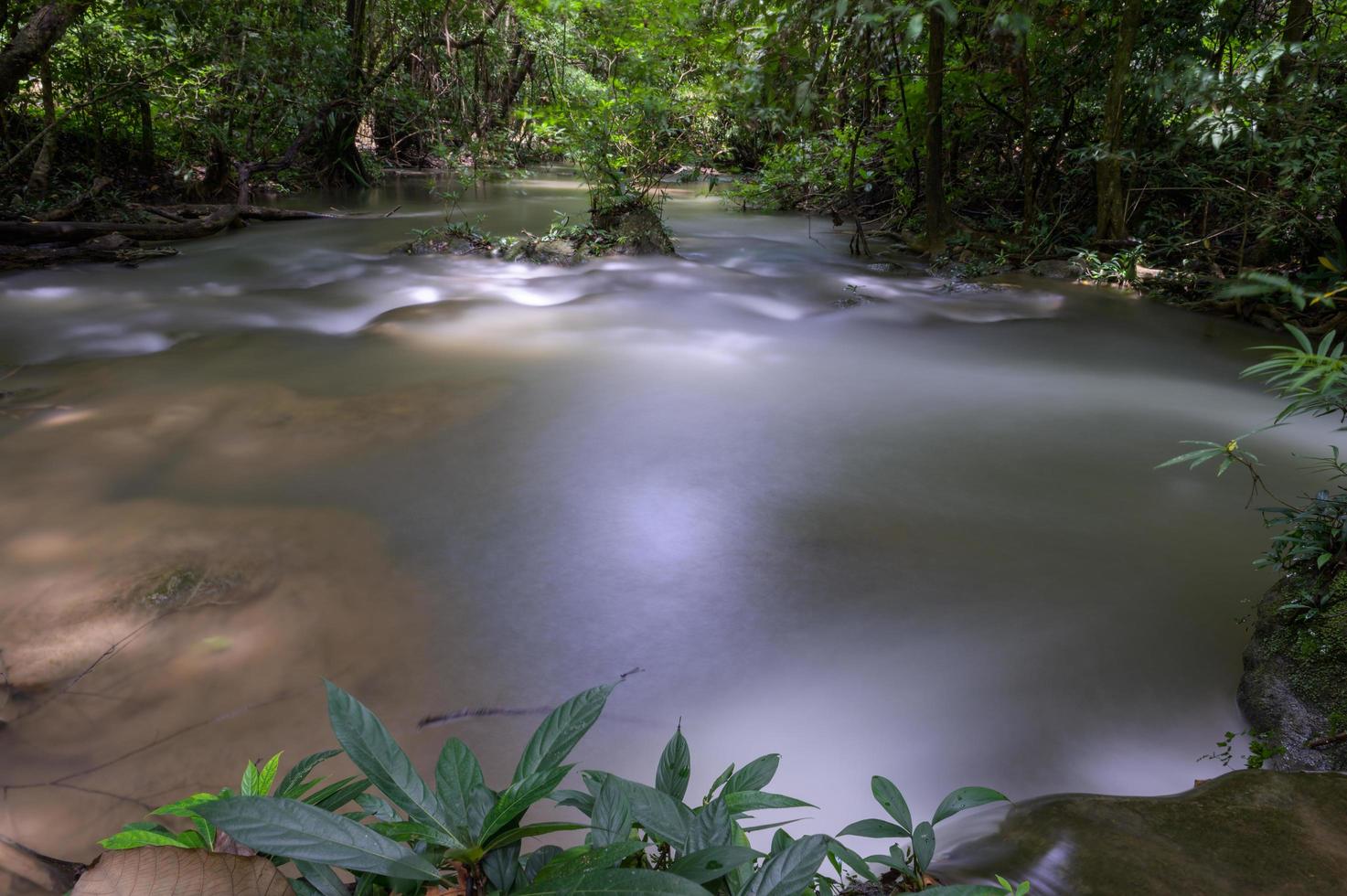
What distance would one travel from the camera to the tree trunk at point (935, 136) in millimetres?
6992

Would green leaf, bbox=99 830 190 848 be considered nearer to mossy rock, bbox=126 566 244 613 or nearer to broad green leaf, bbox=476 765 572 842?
broad green leaf, bbox=476 765 572 842


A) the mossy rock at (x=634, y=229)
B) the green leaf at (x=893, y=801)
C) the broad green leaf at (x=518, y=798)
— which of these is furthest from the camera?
the mossy rock at (x=634, y=229)

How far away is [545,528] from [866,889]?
2.04m

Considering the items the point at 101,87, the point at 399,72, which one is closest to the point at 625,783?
the point at 101,87

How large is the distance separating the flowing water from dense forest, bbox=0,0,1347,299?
5.00 ft

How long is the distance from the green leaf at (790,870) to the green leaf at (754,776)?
0.61 feet

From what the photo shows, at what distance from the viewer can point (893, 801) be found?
1224mm

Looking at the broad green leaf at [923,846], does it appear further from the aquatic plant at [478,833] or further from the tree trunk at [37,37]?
the tree trunk at [37,37]

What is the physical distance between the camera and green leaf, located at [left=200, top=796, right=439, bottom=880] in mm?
778

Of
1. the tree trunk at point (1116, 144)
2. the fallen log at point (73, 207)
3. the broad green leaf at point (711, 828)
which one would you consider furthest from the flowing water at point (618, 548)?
the fallen log at point (73, 207)

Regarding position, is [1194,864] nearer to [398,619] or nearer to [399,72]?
[398,619]

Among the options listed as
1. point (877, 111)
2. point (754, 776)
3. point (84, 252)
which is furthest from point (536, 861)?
point (877, 111)

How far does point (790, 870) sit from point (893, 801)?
42cm

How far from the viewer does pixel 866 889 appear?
1.27 meters
